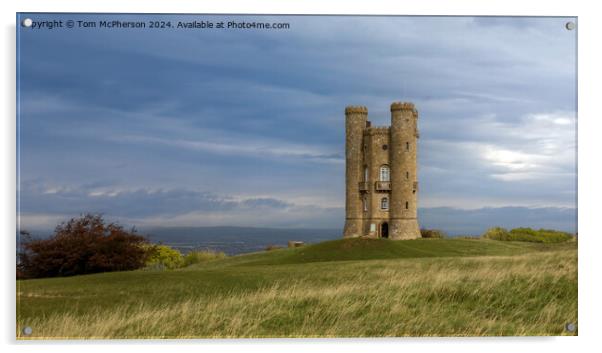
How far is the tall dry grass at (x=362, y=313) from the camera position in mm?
12141

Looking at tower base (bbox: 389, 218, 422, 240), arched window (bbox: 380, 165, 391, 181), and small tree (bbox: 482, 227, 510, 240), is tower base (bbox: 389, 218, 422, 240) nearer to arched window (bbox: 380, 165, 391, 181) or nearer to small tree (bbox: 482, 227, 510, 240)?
arched window (bbox: 380, 165, 391, 181)

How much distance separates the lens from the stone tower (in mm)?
34906

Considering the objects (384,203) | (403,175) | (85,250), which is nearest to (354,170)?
(384,203)

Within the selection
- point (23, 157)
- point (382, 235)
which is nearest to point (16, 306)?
point (23, 157)

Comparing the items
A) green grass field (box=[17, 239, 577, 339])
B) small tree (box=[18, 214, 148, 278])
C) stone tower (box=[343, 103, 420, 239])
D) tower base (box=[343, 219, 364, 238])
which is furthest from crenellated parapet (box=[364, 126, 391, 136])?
green grass field (box=[17, 239, 577, 339])

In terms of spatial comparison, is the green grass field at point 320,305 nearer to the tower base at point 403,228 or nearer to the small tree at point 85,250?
the small tree at point 85,250

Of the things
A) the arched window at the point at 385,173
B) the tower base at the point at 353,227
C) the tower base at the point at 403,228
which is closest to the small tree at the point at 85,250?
the tower base at the point at 403,228

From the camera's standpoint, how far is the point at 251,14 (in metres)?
12.9

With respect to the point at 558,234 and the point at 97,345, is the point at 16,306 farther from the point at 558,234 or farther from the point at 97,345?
the point at 558,234

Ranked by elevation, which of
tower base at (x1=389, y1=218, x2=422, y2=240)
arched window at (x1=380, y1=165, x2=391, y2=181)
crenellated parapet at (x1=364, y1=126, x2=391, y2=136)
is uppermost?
crenellated parapet at (x1=364, y1=126, x2=391, y2=136)

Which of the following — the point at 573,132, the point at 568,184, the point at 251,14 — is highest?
the point at 251,14

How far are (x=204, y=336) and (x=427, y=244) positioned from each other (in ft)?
44.1

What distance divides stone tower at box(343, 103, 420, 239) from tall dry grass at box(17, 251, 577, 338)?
2015 centimetres

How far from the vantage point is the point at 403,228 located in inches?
1216
